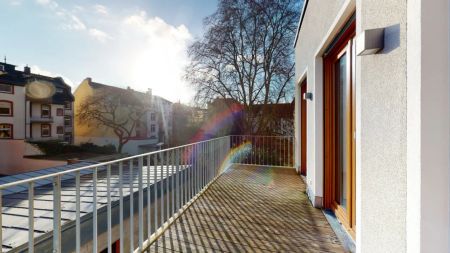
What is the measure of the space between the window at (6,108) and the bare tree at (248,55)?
18.3 m

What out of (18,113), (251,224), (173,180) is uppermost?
(18,113)

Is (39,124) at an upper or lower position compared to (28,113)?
lower

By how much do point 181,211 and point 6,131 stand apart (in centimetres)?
2378

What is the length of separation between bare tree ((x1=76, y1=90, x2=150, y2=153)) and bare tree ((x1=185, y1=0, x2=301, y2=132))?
13.7 meters

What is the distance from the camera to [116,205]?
4496 mm

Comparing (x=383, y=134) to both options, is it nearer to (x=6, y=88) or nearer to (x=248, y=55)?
(x=248, y=55)

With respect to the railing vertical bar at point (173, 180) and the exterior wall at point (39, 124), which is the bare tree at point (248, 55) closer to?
the railing vertical bar at point (173, 180)

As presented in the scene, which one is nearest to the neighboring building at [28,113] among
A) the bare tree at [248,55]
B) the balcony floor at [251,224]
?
the bare tree at [248,55]

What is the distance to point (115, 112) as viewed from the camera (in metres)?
21.2

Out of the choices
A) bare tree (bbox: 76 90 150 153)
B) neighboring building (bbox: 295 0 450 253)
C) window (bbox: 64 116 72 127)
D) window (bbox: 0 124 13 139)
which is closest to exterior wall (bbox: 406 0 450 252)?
neighboring building (bbox: 295 0 450 253)

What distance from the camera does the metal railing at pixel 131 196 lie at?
141 centimetres

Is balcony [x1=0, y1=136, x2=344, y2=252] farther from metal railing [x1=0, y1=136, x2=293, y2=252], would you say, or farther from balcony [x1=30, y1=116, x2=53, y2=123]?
balcony [x1=30, y1=116, x2=53, y2=123]

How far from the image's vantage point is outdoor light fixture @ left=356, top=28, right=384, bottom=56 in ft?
4.05

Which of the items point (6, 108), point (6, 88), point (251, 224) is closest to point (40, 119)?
point (6, 108)
